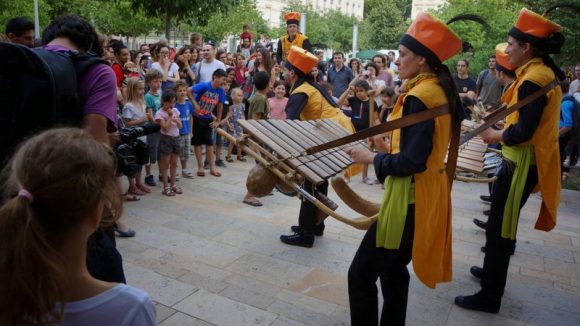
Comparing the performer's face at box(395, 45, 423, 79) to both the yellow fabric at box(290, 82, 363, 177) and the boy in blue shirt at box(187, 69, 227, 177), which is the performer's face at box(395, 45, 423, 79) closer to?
the yellow fabric at box(290, 82, 363, 177)

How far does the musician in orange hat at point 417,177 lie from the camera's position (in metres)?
2.49

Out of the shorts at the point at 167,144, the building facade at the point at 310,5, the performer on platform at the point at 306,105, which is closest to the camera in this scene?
the performer on platform at the point at 306,105

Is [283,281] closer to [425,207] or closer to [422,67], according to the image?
[425,207]

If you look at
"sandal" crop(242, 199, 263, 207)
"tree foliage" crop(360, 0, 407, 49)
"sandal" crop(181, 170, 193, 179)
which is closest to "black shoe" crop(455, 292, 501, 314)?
"sandal" crop(242, 199, 263, 207)

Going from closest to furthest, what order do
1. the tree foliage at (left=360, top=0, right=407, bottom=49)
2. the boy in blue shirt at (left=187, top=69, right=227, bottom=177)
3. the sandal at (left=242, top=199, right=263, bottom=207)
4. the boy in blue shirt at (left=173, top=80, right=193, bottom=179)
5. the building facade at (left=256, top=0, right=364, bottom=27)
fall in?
the sandal at (left=242, top=199, right=263, bottom=207), the boy in blue shirt at (left=173, top=80, right=193, bottom=179), the boy in blue shirt at (left=187, top=69, right=227, bottom=177), the tree foliage at (left=360, top=0, right=407, bottom=49), the building facade at (left=256, top=0, right=364, bottom=27)

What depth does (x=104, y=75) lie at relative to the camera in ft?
7.14

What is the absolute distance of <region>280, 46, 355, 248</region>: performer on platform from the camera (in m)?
4.52

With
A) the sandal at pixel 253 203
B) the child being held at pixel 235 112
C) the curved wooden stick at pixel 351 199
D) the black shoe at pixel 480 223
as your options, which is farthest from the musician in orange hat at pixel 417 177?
the child being held at pixel 235 112

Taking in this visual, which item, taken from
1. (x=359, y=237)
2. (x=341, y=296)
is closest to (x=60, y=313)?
(x=341, y=296)

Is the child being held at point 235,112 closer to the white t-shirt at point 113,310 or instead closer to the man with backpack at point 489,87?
the man with backpack at point 489,87

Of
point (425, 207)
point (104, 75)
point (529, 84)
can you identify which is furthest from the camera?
point (529, 84)

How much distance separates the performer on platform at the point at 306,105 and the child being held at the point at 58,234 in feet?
10.8

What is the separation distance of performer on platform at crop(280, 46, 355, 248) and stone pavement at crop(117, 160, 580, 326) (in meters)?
0.16

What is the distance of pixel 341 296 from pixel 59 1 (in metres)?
25.8
